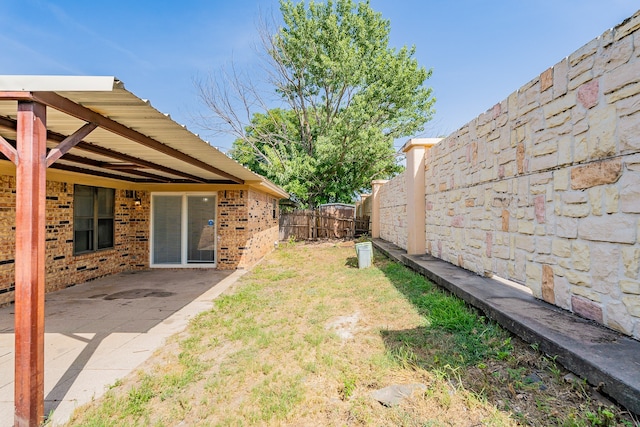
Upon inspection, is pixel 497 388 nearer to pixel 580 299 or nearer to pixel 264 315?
pixel 580 299

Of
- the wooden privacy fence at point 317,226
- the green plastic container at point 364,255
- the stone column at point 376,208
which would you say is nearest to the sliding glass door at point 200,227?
the green plastic container at point 364,255

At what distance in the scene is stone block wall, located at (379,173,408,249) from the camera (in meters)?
8.80

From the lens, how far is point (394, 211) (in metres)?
9.92

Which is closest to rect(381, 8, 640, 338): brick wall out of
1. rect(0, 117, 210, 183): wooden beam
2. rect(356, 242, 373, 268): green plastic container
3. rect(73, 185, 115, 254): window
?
rect(356, 242, 373, 268): green plastic container

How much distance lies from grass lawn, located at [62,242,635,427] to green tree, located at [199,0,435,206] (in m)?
10.6

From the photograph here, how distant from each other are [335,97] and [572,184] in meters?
13.7

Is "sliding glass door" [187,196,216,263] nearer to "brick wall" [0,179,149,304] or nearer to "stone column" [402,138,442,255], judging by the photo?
"brick wall" [0,179,149,304]

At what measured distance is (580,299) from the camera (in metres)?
2.85

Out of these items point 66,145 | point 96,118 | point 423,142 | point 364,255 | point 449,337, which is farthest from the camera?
point 364,255

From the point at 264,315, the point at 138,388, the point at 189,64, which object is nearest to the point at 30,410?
the point at 138,388

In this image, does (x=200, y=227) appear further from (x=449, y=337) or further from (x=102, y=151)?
(x=449, y=337)

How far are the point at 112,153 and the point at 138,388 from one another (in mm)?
3239

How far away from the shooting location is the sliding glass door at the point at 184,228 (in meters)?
8.19

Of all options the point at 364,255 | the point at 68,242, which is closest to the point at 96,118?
the point at 68,242
